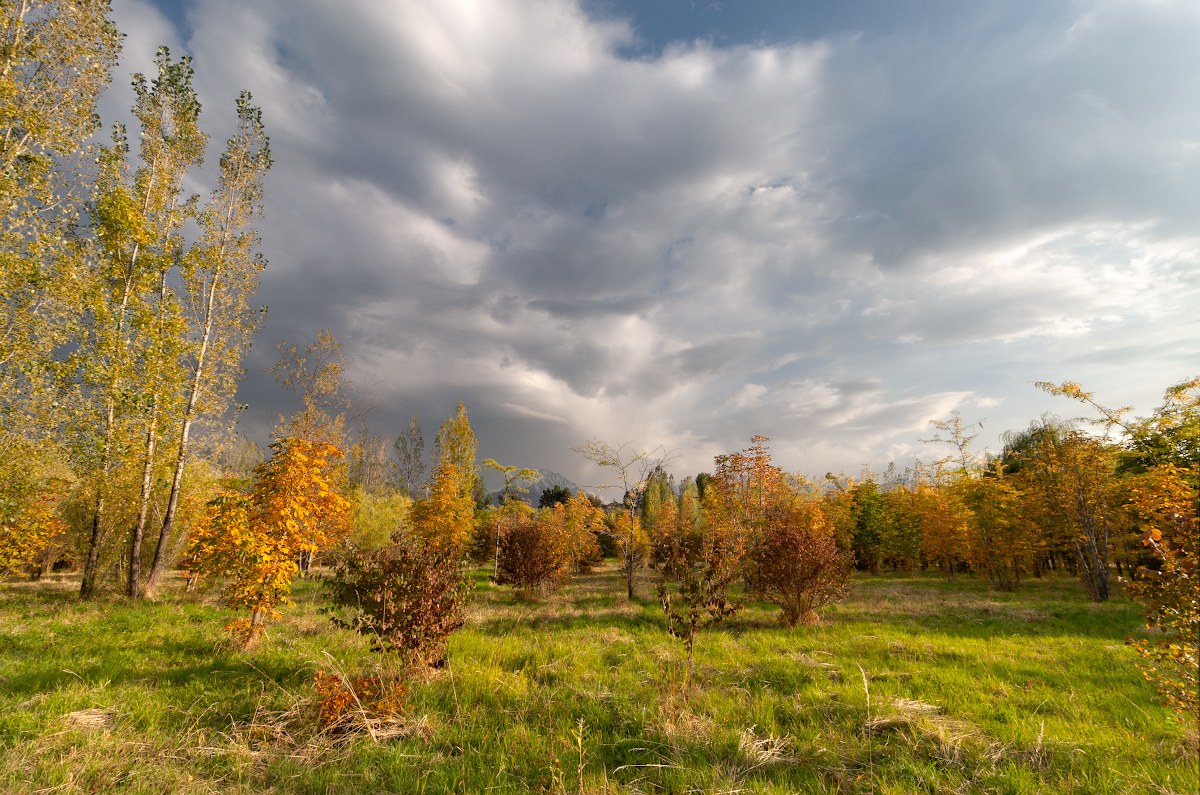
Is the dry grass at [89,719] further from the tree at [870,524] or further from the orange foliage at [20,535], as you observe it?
the tree at [870,524]

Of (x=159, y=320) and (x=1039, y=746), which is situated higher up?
(x=159, y=320)

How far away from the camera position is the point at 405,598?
6273 mm

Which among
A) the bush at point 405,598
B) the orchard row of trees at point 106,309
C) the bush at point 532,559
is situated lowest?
the bush at point 532,559

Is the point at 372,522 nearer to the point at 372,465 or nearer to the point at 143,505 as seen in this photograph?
the point at 143,505

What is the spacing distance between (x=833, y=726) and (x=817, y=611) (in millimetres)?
8415

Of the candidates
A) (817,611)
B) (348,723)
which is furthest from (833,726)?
(817,611)

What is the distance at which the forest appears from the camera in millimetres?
4059

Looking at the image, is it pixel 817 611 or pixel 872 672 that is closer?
pixel 872 672

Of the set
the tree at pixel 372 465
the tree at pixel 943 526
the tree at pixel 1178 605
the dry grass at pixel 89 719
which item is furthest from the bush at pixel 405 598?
the tree at pixel 372 465

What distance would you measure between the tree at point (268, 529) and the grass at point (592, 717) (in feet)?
3.19

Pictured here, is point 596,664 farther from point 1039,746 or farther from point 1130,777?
point 1130,777

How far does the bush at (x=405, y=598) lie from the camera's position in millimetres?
6113

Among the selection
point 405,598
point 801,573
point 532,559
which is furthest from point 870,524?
point 405,598

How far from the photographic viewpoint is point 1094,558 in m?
16.8
